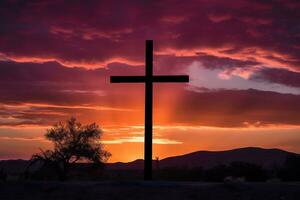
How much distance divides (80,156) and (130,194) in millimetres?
16622

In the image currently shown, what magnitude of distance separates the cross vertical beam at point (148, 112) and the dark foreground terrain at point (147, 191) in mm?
4139

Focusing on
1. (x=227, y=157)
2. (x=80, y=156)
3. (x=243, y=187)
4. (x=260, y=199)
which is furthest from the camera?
(x=227, y=157)

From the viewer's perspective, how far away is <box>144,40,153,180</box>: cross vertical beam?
20.9 meters

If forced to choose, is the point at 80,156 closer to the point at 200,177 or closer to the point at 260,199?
the point at 200,177

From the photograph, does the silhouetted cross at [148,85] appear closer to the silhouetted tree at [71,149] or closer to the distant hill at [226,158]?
the silhouetted tree at [71,149]

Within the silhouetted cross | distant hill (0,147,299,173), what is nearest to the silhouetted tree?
the silhouetted cross

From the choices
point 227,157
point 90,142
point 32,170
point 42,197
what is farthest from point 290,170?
point 227,157

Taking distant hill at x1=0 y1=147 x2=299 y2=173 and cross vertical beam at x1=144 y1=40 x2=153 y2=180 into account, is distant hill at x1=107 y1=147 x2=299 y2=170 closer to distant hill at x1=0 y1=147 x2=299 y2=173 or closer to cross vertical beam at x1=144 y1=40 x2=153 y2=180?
distant hill at x1=0 y1=147 x2=299 y2=173

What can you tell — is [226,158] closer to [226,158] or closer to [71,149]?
[226,158]

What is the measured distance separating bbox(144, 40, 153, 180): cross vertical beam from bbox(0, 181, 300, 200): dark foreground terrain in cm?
414

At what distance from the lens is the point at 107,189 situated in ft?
52.4

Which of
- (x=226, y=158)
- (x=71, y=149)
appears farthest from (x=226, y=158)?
(x=71, y=149)

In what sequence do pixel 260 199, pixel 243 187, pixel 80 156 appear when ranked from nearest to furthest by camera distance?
1. pixel 260 199
2. pixel 243 187
3. pixel 80 156

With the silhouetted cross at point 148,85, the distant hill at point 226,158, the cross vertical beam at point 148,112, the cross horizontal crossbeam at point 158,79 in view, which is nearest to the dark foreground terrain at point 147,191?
the cross vertical beam at point 148,112
